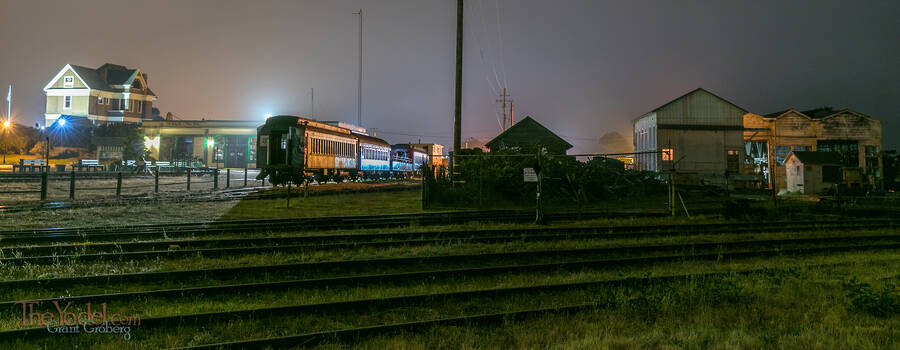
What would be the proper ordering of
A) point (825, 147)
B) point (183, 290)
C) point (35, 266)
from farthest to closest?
point (825, 147), point (35, 266), point (183, 290)

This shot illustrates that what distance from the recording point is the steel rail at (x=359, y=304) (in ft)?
16.9

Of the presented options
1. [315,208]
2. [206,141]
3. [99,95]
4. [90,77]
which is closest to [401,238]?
[315,208]

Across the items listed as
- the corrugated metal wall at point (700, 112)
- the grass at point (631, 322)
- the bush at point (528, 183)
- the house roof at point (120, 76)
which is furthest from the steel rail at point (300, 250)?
the house roof at point (120, 76)

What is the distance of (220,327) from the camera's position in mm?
5203

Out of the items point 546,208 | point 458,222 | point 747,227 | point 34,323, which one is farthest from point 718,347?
point 546,208

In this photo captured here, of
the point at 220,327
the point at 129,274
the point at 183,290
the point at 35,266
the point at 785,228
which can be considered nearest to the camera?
the point at 220,327

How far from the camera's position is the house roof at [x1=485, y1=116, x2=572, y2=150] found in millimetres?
37219

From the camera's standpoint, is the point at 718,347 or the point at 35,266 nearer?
the point at 718,347

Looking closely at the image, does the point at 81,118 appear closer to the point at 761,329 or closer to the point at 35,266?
the point at 35,266

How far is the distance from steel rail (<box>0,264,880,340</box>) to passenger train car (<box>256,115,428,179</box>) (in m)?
20.2

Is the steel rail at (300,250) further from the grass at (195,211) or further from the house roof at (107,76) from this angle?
the house roof at (107,76)

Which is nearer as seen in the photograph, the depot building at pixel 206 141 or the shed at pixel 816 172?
the shed at pixel 816 172

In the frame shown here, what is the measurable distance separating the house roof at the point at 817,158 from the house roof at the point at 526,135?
50.3ft

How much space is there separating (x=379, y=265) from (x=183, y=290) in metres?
3.18
